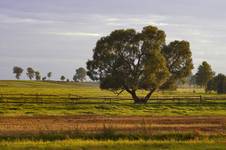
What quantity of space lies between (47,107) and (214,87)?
3803 inches

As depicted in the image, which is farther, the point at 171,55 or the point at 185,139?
the point at 171,55

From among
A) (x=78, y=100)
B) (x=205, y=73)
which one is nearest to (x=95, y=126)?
(x=78, y=100)

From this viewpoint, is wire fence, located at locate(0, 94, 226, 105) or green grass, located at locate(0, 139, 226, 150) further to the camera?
wire fence, located at locate(0, 94, 226, 105)

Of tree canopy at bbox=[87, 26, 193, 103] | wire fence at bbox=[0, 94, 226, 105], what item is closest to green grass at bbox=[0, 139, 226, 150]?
wire fence at bbox=[0, 94, 226, 105]

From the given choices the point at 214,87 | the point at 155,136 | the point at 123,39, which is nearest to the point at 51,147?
the point at 155,136

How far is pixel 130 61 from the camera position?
72.9m

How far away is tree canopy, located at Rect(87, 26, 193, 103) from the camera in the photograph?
72.2 meters

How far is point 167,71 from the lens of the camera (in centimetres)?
7406

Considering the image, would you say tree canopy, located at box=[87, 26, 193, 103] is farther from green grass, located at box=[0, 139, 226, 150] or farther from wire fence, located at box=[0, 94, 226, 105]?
green grass, located at box=[0, 139, 226, 150]

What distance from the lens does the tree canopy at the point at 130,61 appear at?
72.2 metres

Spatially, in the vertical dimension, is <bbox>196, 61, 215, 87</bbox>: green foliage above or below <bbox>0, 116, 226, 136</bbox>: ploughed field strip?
above

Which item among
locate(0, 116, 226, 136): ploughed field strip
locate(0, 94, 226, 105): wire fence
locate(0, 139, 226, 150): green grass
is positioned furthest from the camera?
locate(0, 94, 226, 105): wire fence

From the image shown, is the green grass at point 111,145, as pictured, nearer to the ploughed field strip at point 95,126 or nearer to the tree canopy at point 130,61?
the ploughed field strip at point 95,126

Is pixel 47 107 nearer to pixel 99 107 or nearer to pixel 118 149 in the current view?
pixel 99 107
